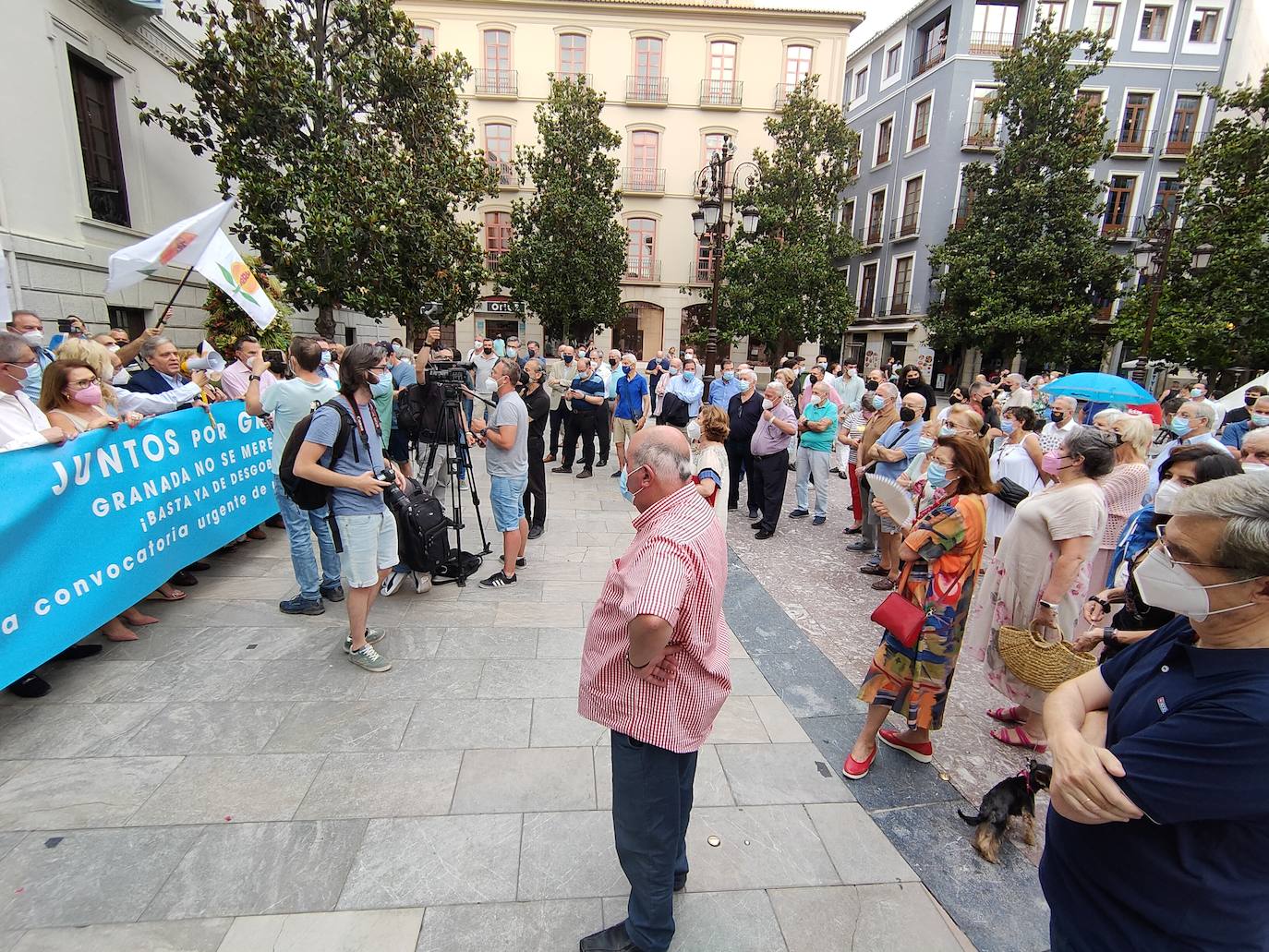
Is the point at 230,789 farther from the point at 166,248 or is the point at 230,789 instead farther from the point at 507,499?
the point at 166,248

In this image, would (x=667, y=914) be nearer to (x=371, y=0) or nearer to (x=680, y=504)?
(x=680, y=504)

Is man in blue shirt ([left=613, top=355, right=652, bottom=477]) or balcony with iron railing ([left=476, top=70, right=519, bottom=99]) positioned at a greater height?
balcony with iron railing ([left=476, top=70, right=519, bottom=99])

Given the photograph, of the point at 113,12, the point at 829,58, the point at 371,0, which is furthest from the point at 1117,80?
the point at 113,12

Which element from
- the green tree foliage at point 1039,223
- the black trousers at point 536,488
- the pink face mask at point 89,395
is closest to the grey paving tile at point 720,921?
the pink face mask at point 89,395

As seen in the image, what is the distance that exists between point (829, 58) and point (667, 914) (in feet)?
103

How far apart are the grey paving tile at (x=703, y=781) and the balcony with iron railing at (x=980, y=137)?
2769 cm

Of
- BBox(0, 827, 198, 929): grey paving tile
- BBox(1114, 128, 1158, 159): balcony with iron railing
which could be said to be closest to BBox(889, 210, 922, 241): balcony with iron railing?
BBox(1114, 128, 1158, 159): balcony with iron railing

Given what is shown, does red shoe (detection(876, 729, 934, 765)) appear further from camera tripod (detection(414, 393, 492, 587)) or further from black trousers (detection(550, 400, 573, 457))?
black trousers (detection(550, 400, 573, 457))

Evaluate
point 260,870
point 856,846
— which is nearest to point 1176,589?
point 856,846

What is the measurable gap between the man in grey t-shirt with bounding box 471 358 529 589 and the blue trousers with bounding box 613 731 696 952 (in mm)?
3245

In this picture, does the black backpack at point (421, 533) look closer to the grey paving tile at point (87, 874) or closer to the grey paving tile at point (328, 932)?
the grey paving tile at point (87, 874)

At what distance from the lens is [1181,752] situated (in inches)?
46.2

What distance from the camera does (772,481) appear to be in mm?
6922

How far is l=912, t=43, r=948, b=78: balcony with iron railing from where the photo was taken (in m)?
23.7
